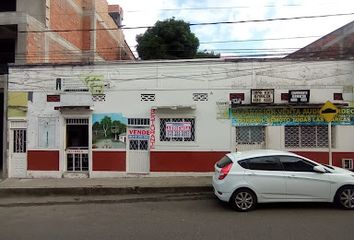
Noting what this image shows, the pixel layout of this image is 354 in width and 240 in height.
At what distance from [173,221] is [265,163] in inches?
117

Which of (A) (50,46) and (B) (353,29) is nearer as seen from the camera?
(B) (353,29)

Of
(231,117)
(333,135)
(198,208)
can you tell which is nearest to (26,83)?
(231,117)

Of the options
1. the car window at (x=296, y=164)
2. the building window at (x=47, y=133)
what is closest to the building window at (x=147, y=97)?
the building window at (x=47, y=133)

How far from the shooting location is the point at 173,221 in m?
9.95

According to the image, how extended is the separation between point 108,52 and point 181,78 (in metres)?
24.1

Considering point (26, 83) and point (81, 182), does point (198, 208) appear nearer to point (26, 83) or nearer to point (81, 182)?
point (81, 182)

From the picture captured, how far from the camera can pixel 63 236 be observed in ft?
28.0

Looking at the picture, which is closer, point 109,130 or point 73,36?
point 109,130

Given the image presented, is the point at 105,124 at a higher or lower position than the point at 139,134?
higher

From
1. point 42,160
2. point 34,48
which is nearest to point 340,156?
point 42,160

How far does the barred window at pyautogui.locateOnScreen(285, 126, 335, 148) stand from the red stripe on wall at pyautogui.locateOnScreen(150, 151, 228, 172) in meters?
2.55

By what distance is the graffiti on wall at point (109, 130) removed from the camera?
17.0 m

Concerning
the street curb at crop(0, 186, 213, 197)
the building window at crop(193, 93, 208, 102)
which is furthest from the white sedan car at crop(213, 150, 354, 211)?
the building window at crop(193, 93, 208, 102)

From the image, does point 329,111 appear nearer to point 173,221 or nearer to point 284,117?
point 284,117
